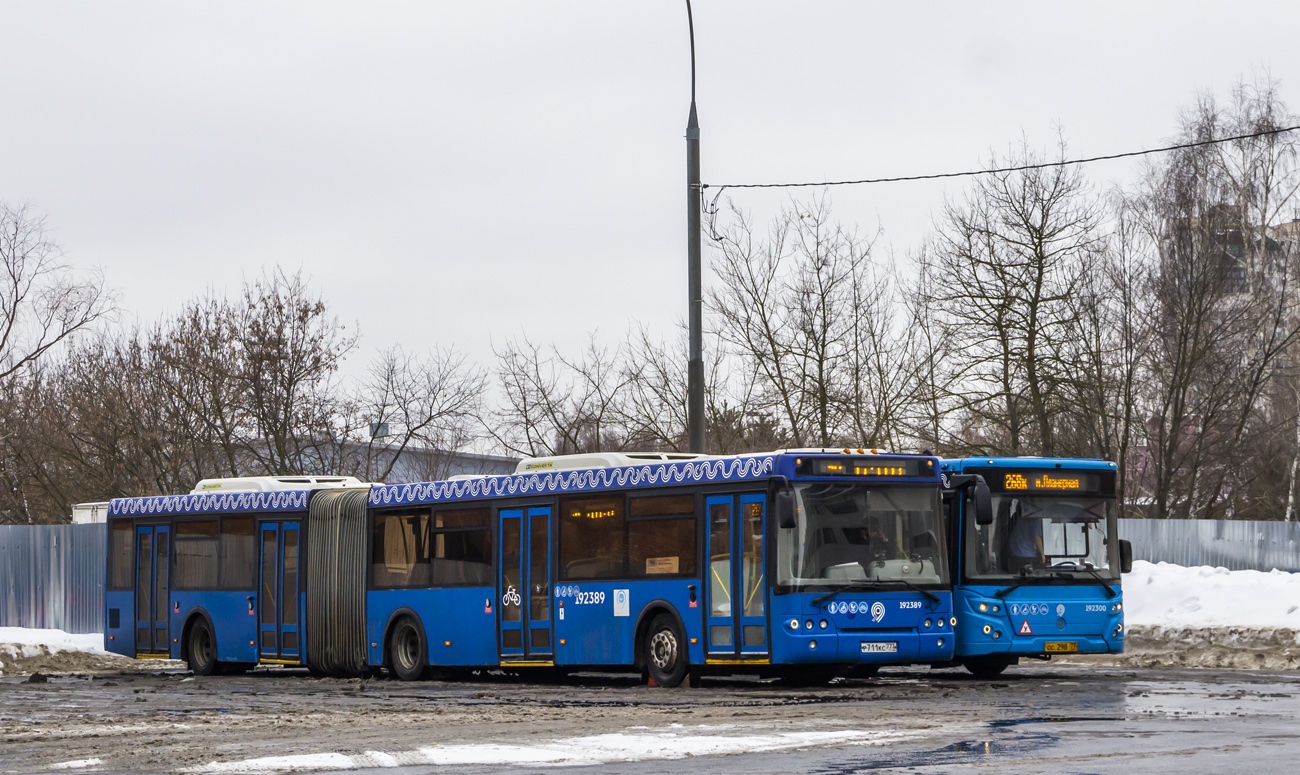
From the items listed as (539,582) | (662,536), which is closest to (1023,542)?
(662,536)

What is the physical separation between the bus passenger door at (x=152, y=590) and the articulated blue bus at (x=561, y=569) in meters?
0.03

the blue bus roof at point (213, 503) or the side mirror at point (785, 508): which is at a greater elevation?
the blue bus roof at point (213, 503)

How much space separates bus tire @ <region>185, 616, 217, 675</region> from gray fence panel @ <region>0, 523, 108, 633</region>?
8253mm

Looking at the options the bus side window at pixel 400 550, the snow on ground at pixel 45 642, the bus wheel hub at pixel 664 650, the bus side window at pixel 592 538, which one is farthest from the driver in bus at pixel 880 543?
the snow on ground at pixel 45 642

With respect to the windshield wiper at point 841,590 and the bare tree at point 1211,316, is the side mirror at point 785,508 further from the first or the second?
the bare tree at point 1211,316

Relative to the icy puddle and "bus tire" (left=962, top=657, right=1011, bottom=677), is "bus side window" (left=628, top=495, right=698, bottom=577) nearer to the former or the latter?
"bus tire" (left=962, top=657, right=1011, bottom=677)

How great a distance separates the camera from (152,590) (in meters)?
26.0

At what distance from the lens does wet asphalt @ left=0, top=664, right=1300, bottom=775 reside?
10414 millimetres

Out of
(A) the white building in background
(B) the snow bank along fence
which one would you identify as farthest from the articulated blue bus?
(A) the white building in background

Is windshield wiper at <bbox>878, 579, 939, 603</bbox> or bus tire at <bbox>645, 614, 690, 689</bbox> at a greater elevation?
windshield wiper at <bbox>878, 579, 939, 603</bbox>

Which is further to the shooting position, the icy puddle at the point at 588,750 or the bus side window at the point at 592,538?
the bus side window at the point at 592,538

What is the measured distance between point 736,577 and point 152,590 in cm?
1131

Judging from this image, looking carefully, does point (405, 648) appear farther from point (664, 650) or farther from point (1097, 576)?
point (1097, 576)

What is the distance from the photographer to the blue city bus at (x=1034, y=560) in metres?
19.5
